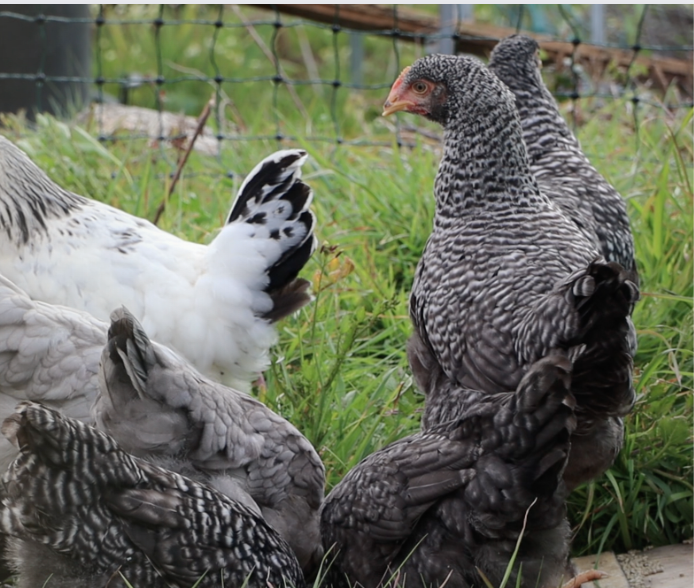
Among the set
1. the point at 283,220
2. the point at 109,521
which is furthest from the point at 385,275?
the point at 109,521

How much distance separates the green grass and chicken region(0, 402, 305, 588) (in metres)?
0.68

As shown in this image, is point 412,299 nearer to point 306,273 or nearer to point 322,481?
point 322,481

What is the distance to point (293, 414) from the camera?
2.91 m

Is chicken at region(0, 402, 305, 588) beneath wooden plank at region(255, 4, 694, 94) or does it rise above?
beneath

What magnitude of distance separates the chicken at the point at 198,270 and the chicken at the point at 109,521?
81 centimetres

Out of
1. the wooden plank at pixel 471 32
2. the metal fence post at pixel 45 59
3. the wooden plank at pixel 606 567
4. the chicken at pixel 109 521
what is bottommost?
the wooden plank at pixel 606 567

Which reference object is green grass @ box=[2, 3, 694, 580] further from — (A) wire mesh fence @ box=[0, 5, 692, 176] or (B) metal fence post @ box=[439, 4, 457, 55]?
(B) metal fence post @ box=[439, 4, 457, 55]

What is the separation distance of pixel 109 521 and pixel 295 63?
7799mm

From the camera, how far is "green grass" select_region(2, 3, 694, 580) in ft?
9.27

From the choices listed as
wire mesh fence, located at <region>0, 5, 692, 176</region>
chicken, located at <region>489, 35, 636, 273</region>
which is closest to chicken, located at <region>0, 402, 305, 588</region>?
chicken, located at <region>489, 35, 636, 273</region>

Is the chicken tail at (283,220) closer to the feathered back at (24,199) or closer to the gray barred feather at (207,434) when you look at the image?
the gray barred feather at (207,434)

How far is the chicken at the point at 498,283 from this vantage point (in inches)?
83.9

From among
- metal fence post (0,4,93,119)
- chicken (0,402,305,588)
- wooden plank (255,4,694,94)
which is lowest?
chicken (0,402,305,588)

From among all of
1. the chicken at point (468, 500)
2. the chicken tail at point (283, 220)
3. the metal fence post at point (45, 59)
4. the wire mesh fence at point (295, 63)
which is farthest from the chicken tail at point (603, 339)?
the metal fence post at point (45, 59)
